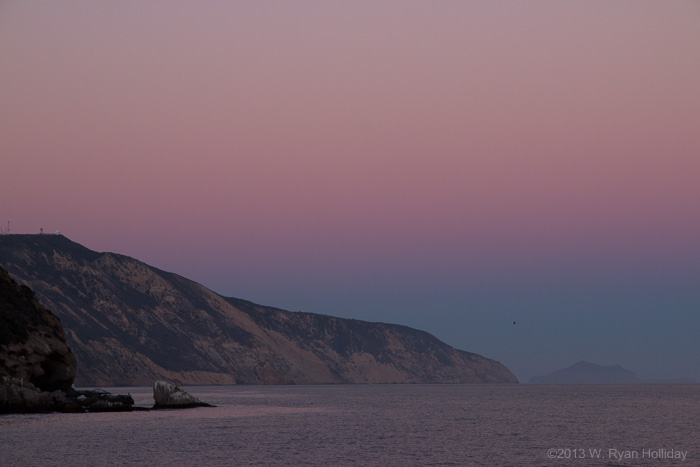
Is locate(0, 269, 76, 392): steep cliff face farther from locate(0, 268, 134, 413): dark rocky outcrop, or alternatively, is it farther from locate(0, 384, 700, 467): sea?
locate(0, 384, 700, 467): sea

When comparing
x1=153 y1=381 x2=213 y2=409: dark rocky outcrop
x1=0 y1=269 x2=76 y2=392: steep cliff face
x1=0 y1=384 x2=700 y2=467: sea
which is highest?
x1=0 y1=269 x2=76 y2=392: steep cliff face

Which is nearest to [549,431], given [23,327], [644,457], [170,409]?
[644,457]

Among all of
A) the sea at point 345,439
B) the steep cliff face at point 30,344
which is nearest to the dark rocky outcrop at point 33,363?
the steep cliff face at point 30,344

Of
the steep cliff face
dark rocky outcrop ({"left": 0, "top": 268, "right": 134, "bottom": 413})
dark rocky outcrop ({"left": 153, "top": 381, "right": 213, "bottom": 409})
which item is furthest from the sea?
the steep cliff face

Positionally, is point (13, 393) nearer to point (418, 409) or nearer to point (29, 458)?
point (29, 458)

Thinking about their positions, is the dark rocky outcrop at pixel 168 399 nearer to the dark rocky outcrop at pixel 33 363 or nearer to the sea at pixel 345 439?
the sea at pixel 345 439

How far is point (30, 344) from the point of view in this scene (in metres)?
95.4

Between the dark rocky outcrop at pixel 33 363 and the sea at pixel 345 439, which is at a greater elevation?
the dark rocky outcrop at pixel 33 363

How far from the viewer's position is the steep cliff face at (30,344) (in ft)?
299

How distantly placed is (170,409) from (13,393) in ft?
81.6

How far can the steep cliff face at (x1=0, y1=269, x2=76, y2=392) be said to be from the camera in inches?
3583

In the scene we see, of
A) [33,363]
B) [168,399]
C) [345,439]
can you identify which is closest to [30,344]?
[33,363]

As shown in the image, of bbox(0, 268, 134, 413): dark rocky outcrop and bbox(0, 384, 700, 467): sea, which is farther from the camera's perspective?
bbox(0, 268, 134, 413): dark rocky outcrop

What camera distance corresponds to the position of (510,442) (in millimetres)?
68375
